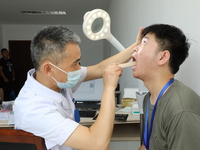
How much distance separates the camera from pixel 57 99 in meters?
1.23

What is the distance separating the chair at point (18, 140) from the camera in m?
1.02

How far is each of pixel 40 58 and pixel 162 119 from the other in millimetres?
679

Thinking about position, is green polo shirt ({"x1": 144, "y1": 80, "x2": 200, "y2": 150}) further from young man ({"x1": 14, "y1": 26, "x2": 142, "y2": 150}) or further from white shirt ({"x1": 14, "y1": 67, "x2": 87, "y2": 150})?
white shirt ({"x1": 14, "y1": 67, "x2": 87, "y2": 150})

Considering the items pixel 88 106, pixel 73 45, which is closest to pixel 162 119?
pixel 73 45

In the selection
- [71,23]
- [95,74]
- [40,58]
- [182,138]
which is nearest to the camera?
[182,138]

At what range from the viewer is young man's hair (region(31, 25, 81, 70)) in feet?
3.72

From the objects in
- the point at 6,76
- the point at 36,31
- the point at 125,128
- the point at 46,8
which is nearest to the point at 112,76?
the point at 125,128

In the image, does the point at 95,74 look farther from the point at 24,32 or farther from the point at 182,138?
the point at 24,32

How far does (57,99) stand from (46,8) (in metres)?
5.02

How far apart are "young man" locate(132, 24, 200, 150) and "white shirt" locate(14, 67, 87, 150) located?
404 millimetres

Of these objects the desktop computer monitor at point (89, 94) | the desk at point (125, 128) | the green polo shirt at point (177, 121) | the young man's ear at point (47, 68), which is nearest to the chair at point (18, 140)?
the young man's ear at point (47, 68)

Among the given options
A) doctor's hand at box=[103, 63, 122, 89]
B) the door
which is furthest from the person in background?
doctor's hand at box=[103, 63, 122, 89]

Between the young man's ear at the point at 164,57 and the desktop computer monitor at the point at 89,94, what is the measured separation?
152 centimetres

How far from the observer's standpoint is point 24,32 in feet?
26.5
